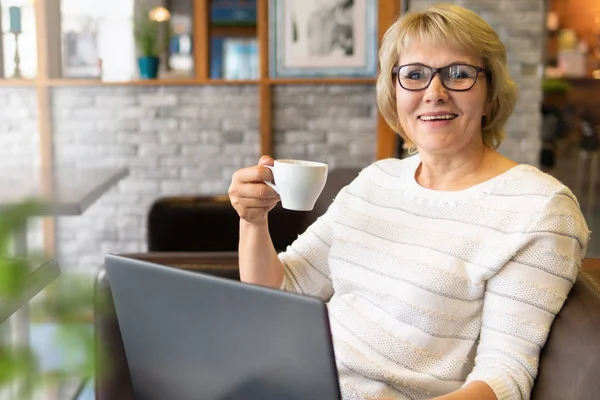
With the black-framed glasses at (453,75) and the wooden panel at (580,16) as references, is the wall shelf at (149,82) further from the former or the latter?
the black-framed glasses at (453,75)

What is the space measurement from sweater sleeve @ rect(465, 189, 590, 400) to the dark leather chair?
125cm

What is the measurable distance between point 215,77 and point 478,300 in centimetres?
265

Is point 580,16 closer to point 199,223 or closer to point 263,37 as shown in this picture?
point 263,37

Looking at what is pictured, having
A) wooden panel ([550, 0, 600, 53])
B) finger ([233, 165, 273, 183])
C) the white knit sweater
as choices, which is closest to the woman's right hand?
finger ([233, 165, 273, 183])

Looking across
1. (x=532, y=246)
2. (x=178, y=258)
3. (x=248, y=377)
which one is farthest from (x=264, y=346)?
(x=178, y=258)

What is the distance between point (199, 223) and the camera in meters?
2.38

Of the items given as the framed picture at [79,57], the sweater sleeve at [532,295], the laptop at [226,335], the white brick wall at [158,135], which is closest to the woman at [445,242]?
the sweater sleeve at [532,295]

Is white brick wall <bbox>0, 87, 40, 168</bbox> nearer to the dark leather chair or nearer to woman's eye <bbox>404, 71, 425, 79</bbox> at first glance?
the dark leather chair

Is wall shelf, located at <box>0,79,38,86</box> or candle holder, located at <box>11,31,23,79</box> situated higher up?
candle holder, located at <box>11,31,23,79</box>

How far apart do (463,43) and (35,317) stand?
99 centimetres

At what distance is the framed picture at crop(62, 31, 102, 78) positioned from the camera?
142 inches

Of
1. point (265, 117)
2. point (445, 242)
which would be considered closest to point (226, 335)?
point (445, 242)

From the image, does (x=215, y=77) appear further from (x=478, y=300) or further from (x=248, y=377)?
(x=248, y=377)

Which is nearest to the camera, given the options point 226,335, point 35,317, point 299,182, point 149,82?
point 35,317
